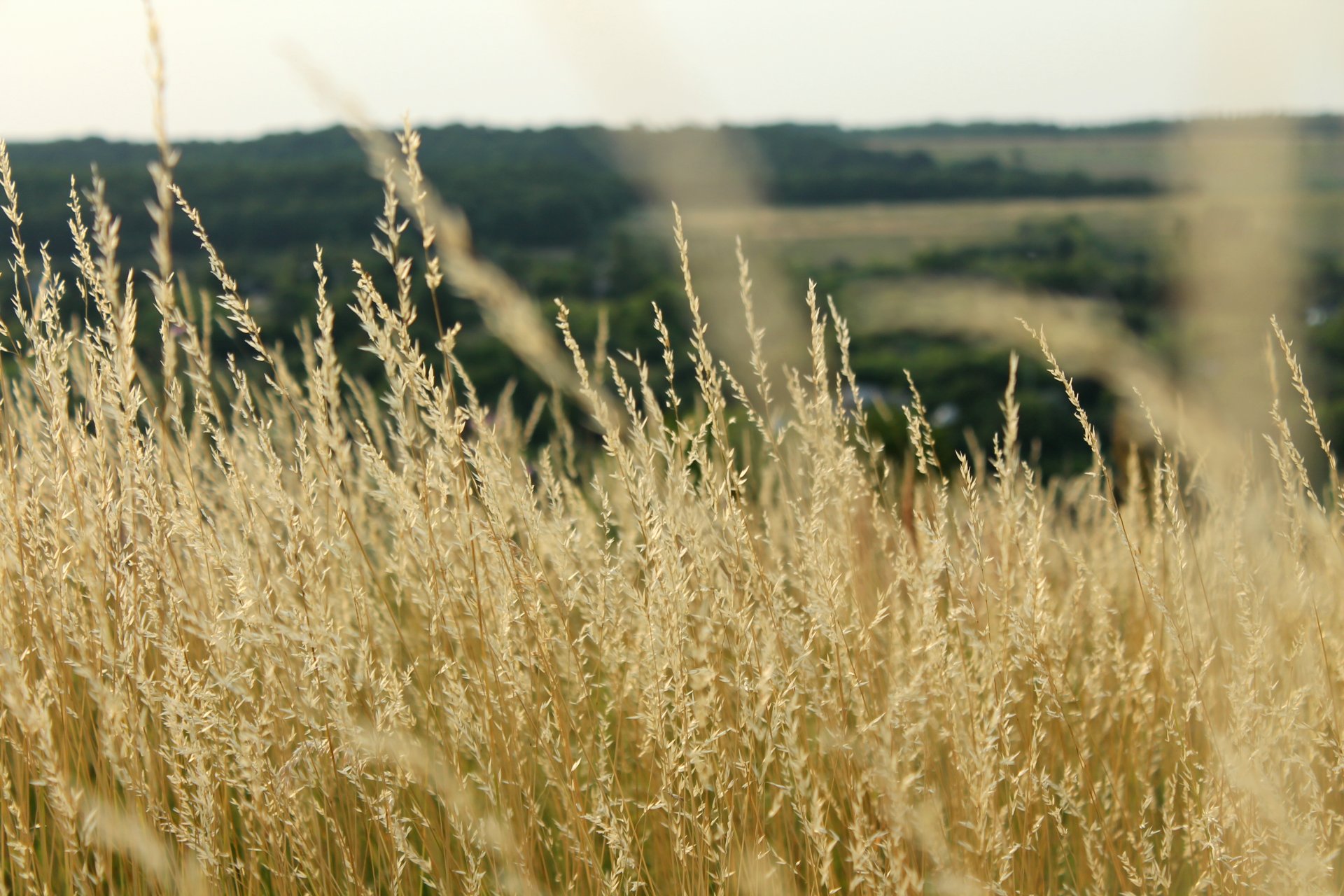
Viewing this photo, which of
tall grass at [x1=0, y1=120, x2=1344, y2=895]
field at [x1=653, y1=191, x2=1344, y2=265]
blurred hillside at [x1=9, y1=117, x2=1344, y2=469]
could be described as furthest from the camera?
tall grass at [x1=0, y1=120, x2=1344, y2=895]

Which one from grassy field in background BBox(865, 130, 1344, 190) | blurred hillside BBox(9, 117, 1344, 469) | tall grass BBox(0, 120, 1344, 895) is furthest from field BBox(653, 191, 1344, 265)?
grassy field in background BBox(865, 130, 1344, 190)

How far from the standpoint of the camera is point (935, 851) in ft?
3.53

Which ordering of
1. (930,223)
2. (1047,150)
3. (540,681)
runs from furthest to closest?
(1047,150), (930,223), (540,681)

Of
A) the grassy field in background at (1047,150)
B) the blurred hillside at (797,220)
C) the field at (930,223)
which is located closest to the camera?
the field at (930,223)

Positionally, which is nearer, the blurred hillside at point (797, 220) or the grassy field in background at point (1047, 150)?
the blurred hillside at point (797, 220)

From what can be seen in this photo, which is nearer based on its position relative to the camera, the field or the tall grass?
the field

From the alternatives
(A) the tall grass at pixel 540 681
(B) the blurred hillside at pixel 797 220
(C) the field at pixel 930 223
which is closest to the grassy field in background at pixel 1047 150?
(B) the blurred hillside at pixel 797 220

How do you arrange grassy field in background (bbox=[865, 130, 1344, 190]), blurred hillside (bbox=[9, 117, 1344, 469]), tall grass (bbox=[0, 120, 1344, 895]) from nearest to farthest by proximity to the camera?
blurred hillside (bbox=[9, 117, 1344, 469]) < tall grass (bbox=[0, 120, 1344, 895]) < grassy field in background (bbox=[865, 130, 1344, 190])

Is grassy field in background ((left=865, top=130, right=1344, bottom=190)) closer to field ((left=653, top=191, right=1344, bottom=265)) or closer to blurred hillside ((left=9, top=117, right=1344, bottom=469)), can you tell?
blurred hillside ((left=9, top=117, right=1344, bottom=469))

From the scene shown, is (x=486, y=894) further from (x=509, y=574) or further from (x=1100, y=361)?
(x=1100, y=361)

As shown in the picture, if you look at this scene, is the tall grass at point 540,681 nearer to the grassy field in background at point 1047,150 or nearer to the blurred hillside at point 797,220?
the blurred hillside at point 797,220

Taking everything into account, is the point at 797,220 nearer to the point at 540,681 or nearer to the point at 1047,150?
the point at 540,681

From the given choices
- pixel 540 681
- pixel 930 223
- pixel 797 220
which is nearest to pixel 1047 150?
pixel 930 223

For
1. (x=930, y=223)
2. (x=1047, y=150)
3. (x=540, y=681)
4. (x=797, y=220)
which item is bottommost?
(x=540, y=681)
